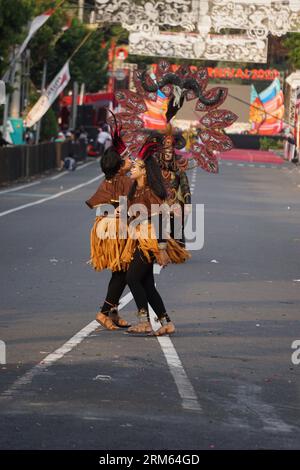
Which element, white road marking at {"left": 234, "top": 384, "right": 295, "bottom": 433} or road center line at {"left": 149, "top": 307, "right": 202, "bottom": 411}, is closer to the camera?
white road marking at {"left": 234, "top": 384, "right": 295, "bottom": 433}

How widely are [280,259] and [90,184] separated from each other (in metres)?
23.8

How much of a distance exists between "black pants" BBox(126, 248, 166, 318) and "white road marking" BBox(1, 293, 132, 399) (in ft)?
1.86

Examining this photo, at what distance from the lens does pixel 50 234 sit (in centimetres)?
2567

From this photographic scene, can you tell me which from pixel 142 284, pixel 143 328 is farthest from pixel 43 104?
pixel 143 328

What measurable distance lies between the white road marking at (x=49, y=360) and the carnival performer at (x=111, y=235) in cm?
24

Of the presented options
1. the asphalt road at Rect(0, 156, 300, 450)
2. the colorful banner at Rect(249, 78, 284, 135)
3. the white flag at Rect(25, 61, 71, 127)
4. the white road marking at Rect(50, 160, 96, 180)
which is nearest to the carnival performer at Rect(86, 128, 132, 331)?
the asphalt road at Rect(0, 156, 300, 450)

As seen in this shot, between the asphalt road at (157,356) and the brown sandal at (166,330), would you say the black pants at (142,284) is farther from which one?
the asphalt road at (157,356)

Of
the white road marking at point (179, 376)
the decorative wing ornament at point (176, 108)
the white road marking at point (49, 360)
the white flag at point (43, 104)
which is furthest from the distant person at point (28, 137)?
the white road marking at point (179, 376)

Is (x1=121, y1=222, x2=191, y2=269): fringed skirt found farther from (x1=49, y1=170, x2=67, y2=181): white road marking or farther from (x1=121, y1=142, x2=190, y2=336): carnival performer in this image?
(x1=49, y1=170, x2=67, y2=181): white road marking

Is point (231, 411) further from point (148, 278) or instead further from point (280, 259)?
point (280, 259)

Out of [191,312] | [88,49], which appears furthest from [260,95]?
[191,312]

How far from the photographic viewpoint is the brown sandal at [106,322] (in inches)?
545

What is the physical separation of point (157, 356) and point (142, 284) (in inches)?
62.6

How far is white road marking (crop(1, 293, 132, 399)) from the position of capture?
405 inches
